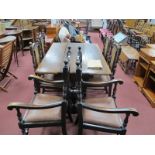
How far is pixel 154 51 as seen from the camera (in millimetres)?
3066

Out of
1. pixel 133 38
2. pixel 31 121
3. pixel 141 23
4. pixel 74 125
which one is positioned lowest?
pixel 74 125

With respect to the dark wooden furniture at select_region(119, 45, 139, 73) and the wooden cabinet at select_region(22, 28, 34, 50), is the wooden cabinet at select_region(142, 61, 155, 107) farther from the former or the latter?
the wooden cabinet at select_region(22, 28, 34, 50)

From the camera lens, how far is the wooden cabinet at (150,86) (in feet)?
8.91

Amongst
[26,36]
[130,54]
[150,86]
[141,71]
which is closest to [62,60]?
[150,86]

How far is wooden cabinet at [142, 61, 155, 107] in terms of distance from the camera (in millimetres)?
2715

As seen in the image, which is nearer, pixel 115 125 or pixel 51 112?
pixel 115 125

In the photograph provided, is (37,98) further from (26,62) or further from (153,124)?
(26,62)

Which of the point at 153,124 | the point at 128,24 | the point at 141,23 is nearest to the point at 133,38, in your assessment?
the point at 141,23

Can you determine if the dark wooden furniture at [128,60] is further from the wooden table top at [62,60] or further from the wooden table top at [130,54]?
the wooden table top at [62,60]

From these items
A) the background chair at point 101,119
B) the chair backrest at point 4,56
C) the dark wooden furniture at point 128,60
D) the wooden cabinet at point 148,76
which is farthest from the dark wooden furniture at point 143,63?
the chair backrest at point 4,56

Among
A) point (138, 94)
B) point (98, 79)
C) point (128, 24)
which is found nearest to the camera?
point (98, 79)

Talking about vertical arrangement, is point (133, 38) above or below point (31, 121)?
above

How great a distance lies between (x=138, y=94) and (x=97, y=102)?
139 centimetres

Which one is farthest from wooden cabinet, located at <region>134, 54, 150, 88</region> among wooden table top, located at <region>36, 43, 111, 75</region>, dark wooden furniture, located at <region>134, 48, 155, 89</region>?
wooden table top, located at <region>36, 43, 111, 75</region>
